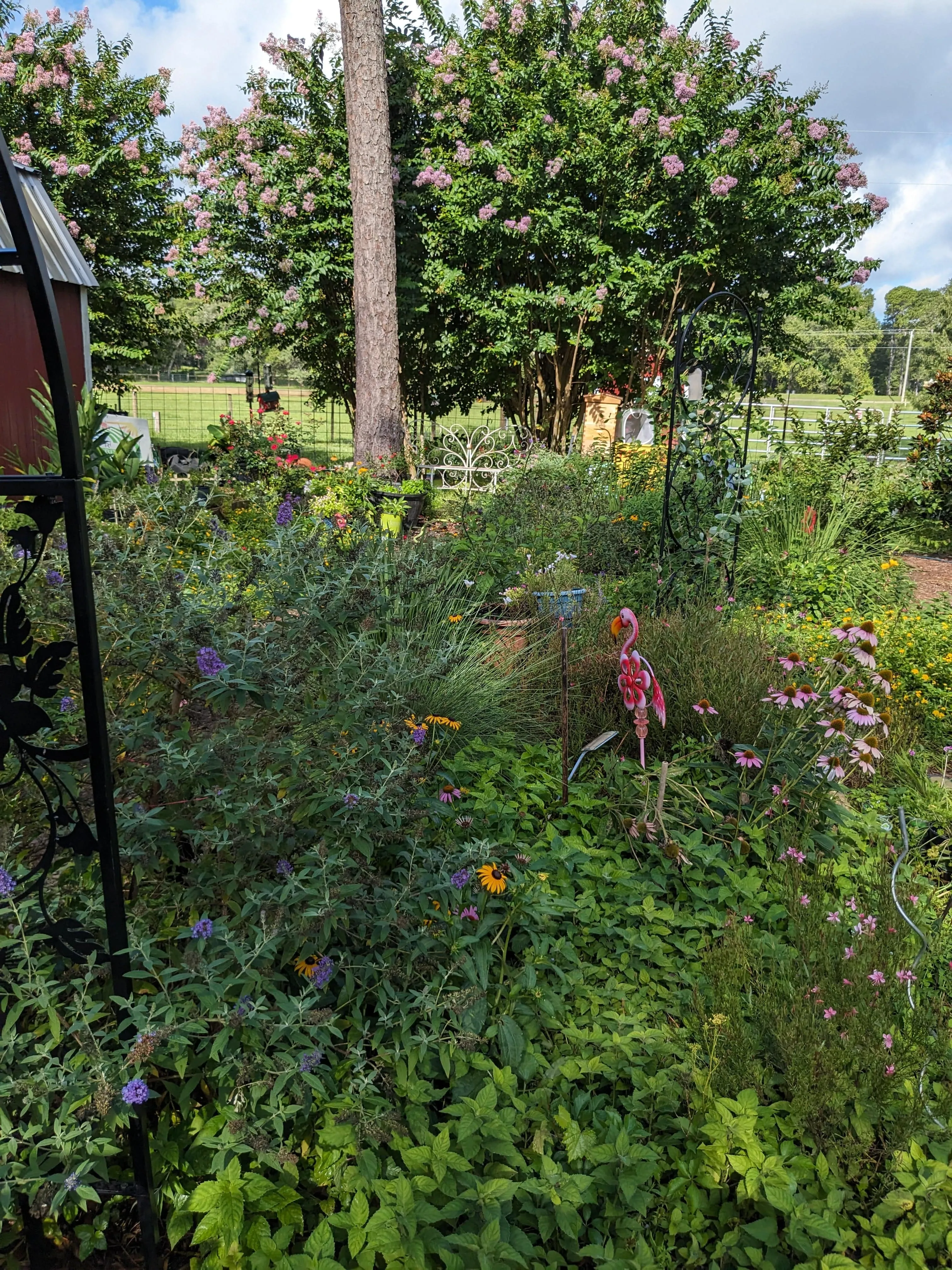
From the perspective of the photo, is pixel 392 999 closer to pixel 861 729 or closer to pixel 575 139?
pixel 861 729

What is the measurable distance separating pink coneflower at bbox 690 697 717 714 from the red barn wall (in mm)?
7205

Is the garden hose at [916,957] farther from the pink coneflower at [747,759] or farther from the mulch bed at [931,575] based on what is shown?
the mulch bed at [931,575]

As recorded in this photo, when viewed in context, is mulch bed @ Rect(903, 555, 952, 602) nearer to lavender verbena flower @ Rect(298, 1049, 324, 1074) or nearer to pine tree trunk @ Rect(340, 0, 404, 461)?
pine tree trunk @ Rect(340, 0, 404, 461)

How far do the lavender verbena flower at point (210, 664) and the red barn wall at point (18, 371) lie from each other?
744 centimetres

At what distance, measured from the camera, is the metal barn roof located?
8.71 m

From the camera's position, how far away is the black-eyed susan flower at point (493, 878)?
1794 millimetres

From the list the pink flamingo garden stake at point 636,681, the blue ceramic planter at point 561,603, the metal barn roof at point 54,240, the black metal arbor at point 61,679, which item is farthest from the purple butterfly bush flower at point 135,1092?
the metal barn roof at point 54,240

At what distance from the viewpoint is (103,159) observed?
39.5ft

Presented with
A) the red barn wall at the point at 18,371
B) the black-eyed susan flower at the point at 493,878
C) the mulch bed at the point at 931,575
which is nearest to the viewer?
the black-eyed susan flower at the point at 493,878

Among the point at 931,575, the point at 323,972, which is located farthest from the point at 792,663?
the point at 931,575

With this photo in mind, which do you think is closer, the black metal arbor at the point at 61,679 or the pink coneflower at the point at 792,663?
the black metal arbor at the point at 61,679

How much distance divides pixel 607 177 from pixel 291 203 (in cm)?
362

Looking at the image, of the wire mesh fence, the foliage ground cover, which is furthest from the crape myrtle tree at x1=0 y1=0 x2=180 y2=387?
the foliage ground cover

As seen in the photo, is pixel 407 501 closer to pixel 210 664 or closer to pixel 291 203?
pixel 291 203
